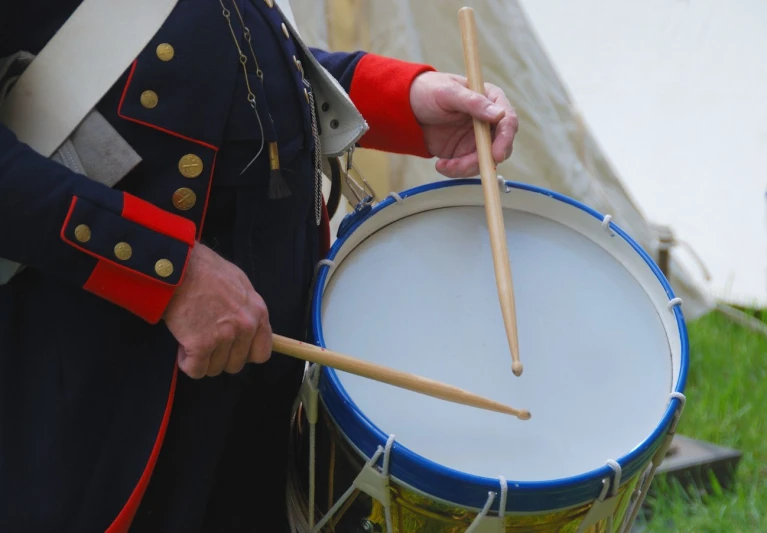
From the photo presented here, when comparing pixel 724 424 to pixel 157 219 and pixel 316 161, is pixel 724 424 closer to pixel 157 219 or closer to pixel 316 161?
pixel 316 161

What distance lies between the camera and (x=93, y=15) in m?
0.87

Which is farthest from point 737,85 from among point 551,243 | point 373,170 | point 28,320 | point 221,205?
point 28,320

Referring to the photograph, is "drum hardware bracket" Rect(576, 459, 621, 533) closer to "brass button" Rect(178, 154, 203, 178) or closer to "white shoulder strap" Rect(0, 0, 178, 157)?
"brass button" Rect(178, 154, 203, 178)

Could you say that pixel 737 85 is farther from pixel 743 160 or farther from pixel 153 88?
pixel 153 88

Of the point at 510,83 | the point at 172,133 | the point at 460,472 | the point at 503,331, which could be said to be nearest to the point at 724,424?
the point at 510,83

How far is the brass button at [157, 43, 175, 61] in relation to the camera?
0.89m

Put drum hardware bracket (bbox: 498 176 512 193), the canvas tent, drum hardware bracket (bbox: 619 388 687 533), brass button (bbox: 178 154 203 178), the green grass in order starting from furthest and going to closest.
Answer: the canvas tent, the green grass, drum hardware bracket (bbox: 498 176 512 193), drum hardware bracket (bbox: 619 388 687 533), brass button (bbox: 178 154 203 178)

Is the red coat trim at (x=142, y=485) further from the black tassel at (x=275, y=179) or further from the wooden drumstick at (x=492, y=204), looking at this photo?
the wooden drumstick at (x=492, y=204)

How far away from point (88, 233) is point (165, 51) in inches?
8.1

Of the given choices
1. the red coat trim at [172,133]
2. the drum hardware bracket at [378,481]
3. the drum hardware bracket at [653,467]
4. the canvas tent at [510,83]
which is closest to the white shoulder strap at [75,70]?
the red coat trim at [172,133]

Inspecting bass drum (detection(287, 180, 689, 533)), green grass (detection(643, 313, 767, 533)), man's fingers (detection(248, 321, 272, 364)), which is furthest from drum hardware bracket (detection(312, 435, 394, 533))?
green grass (detection(643, 313, 767, 533))

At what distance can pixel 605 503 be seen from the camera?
3.22 feet

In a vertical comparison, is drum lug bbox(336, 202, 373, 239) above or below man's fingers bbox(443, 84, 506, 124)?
below

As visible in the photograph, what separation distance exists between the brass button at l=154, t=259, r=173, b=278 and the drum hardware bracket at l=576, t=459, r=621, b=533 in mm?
507
